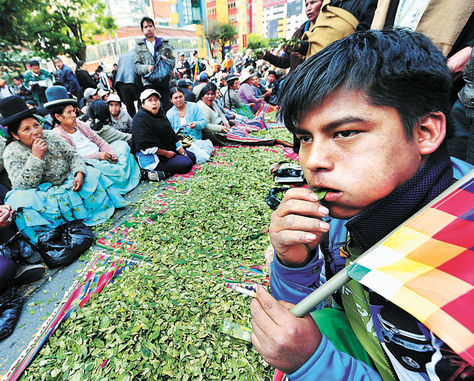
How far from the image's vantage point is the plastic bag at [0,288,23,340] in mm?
2328

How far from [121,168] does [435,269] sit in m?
5.37

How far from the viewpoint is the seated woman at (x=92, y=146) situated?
4.64 m

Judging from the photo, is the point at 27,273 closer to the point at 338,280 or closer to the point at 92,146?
the point at 92,146

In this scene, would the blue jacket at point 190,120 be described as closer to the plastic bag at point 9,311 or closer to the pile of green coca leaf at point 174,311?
the pile of green coca leaf at point 174,311

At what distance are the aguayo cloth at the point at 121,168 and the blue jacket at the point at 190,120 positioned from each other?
1.49 metres

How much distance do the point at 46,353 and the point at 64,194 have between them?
7.67ft

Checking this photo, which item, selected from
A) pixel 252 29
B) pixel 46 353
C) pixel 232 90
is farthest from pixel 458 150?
pixel 252 29

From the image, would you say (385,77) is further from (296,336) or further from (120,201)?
(120,201)

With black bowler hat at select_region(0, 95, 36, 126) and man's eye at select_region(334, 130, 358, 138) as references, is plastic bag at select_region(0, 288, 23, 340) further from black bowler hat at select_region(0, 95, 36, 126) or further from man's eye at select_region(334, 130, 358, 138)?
man's eye at select_region(334, 130, 358, 138)

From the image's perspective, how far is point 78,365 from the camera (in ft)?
6.43

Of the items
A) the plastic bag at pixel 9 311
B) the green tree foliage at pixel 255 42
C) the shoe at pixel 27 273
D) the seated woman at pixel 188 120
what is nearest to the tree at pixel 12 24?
the seated woman at pixel 188 120

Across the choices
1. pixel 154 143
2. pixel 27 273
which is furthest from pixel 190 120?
pixel 27 273

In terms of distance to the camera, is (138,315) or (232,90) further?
(232,90)

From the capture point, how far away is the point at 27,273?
2.90 metres
